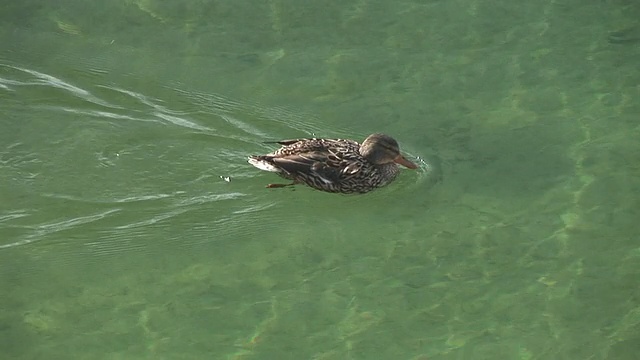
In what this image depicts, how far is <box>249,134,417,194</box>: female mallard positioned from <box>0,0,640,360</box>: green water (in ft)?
0.40

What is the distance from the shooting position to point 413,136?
841 cm

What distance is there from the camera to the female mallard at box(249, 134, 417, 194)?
784cm

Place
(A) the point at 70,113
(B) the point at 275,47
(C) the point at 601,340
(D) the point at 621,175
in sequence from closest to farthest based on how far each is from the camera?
(C) the point at 601,340 → (D) the point at 621,175 → (A) the point at 70,113 → (B) the point at 275,47

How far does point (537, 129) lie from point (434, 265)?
6.13 ft

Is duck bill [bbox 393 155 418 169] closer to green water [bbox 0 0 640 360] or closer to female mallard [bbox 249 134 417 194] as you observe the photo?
female mallard [bbox 249 134 417 194]

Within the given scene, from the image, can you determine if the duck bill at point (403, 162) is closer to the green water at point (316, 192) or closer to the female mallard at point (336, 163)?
the female mallard at point (336, 163)

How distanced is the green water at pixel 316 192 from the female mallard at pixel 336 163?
0.12m

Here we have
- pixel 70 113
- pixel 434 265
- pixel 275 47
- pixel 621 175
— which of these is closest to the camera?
pixel 434 265

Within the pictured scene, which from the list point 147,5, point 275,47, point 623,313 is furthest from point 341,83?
point 623,313

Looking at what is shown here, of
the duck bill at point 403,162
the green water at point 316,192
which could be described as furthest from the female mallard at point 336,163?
the green water at point 316,192

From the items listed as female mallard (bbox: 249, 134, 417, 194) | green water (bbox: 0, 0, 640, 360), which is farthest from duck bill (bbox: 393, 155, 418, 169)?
green water (bbox: 0, 0, 640, 360)

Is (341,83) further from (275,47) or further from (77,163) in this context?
(77,163)

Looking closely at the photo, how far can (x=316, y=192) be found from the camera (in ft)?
26.3

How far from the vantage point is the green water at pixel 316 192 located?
22.1 feet
